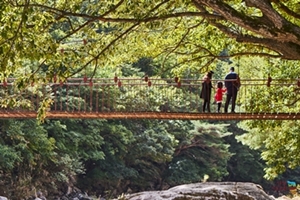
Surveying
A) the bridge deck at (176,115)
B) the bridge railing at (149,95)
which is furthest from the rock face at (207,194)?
the bridge railing at (149,95)

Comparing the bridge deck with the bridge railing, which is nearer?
the bridge railing

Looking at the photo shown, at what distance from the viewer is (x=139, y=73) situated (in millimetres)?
27594

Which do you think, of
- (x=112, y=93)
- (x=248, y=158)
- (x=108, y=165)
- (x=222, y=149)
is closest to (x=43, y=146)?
(x=112, y=93)

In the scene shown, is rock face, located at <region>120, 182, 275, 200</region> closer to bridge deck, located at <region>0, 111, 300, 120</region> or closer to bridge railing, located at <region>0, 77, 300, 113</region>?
bridge deck, located at <region>0, 111, 300, 120</region>

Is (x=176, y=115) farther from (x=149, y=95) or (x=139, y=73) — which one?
(x=139, y=73)

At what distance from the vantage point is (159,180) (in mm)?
27391

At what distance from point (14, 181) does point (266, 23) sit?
625 inches

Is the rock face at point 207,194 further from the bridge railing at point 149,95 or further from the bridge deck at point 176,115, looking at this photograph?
the bridge railing at point 149,95

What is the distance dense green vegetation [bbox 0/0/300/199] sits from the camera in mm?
6508

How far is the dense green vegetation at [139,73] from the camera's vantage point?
6508 millimetres

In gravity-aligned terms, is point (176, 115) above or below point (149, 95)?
above

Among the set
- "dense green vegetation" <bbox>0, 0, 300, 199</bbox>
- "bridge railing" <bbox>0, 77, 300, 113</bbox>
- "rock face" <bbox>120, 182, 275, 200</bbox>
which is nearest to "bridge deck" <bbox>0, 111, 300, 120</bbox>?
"bridge railing" <bbox>0, 77, 300, 113</bbox>

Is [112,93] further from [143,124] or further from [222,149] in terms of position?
[222,149]

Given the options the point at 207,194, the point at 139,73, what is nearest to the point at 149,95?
the point at 139,73
